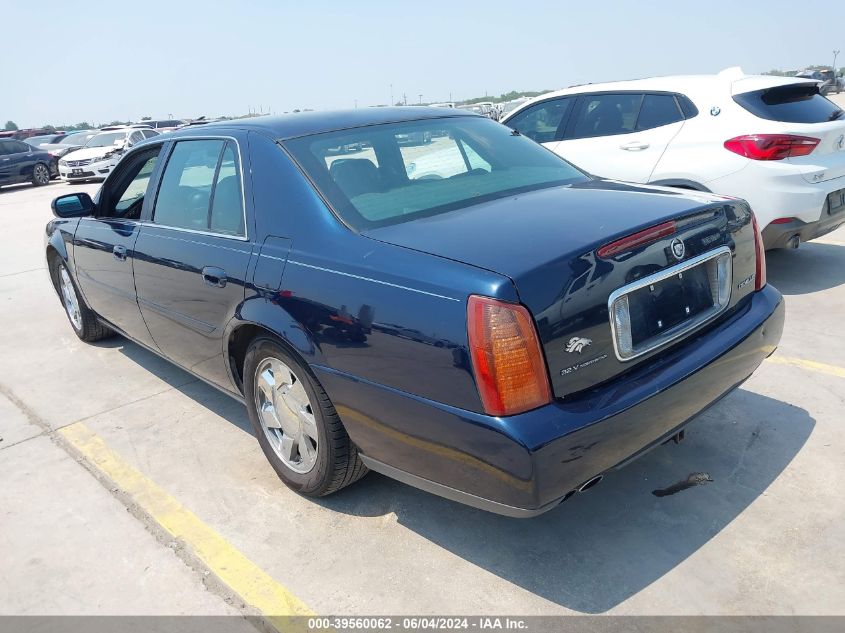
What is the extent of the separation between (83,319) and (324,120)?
314 cm

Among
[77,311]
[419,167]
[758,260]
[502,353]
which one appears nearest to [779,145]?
[758,260]

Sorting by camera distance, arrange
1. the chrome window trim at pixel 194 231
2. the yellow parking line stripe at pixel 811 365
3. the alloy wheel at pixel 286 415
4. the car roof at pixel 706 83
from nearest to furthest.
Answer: the alloy wheel at pixel 286 415 → the chrome window trim at pixel 194 231 → the yellow parking line stripe at pixel 811 365 → the car roof at pixel 706 83

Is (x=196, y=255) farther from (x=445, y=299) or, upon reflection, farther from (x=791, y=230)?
(x=791, y=230)

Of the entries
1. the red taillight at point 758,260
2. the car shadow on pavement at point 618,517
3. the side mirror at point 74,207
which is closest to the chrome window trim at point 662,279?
the red taillight at point 758,260

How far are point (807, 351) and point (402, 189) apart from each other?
2884 mm

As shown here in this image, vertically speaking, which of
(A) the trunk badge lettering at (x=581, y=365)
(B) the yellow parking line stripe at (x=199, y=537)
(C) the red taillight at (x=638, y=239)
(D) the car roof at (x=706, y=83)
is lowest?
(B) the yellow parking line stripe at (x=199, y=537)

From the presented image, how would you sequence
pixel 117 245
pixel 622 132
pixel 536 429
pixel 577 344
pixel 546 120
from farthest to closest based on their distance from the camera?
pixel 546 120
pixel 622 132
pixel 117 245
pixel 577 344
pixel 536 429

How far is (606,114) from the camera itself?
631 centimetres

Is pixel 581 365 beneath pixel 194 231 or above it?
beneath

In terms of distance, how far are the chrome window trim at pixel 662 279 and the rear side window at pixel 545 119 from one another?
13.7 ft

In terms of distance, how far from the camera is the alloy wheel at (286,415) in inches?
117

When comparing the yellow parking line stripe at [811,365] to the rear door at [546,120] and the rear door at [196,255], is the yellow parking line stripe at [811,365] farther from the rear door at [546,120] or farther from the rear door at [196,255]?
the rear door at [546,120]

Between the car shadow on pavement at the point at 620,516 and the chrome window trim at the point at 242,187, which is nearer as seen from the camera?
the car shadow on pavement at the point at 620,516

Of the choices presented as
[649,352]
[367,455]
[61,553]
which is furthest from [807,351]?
[61,553]
